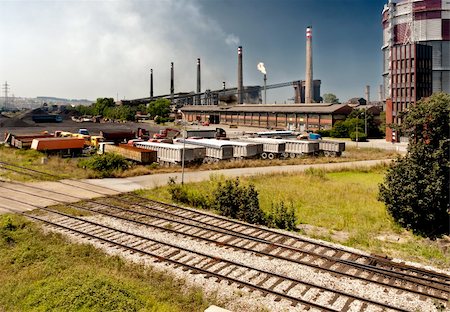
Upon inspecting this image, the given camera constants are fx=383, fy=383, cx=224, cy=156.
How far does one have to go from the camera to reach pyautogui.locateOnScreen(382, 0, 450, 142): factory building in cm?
6662

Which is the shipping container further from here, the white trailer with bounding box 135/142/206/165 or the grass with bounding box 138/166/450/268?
the grass with bounding box 138/166/450/268

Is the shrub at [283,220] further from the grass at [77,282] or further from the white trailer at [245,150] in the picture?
the white trailer at [245,150]

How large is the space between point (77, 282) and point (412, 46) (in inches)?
2741

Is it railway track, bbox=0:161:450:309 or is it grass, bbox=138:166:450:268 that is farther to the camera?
grass, bbox=138:166:450:268

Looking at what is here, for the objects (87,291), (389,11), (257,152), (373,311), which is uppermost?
(389,11)

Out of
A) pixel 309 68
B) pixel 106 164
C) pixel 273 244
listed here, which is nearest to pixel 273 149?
pixel 106 164

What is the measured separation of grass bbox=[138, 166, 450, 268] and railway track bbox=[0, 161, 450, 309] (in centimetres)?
174

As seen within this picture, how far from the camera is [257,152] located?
4309 cm

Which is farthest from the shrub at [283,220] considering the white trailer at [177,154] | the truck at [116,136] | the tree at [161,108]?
the tree at [161,108]

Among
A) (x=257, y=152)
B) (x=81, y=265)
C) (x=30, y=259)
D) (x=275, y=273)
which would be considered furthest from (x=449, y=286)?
(x=257, y=152)

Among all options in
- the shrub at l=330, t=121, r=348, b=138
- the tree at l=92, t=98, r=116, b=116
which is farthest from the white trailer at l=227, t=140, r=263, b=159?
the tree at l=92, t=98, r=116, b=116

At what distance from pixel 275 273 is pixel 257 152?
99.1 feet

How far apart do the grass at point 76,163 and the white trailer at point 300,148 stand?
111 centimetres

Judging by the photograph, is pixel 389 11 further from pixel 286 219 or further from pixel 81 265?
pixel 81 265
